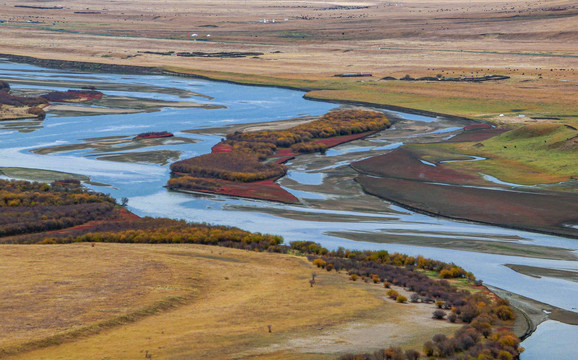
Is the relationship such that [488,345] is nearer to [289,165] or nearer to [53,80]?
[289,165]

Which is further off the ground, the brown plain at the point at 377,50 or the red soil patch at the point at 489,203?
the brown plain at the point at 377,50

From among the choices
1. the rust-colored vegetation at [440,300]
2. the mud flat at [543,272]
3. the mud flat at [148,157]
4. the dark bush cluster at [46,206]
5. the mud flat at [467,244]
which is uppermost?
the rust-colored vegetation at [440,300]

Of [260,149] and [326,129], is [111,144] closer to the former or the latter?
[260,149]

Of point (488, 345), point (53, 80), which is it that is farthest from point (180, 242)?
point (53, 80)

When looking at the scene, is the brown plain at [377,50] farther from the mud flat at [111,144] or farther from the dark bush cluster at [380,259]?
the dark bush cluster at [380,259]

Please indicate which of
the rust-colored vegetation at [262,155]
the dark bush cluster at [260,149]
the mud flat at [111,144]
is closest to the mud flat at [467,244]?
the rust-colored vegetation at [262,155]

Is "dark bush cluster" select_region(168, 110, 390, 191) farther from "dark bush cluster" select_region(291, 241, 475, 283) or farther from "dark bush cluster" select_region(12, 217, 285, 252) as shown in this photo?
"dark bush cluster" select_region(291, 241, 475, 283)

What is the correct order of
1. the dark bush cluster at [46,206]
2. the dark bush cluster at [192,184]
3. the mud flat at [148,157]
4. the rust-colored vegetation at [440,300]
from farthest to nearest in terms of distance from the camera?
the mud flat at [148,157]
the dark bush cluster at [192,184]
the dark bush cluster at [46,206]
the rust-colored vegetation at [440,300]

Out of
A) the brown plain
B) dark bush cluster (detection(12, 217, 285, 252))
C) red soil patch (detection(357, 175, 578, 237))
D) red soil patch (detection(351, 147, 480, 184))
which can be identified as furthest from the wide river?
the brown plain
